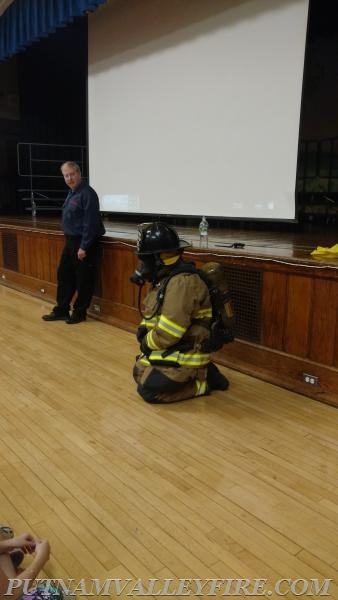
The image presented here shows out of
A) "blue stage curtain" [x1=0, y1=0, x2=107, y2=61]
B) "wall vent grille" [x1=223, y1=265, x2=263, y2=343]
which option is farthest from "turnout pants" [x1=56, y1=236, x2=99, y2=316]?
"blue stage curtain" [x1=0, y1=0, x2=107, y2=61]

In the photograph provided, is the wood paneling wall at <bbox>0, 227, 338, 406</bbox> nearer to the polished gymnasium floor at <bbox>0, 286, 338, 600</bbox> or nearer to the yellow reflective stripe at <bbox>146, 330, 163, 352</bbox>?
the polished gymnasium floor at <bbox>0, 286, 338, 600</bbox>

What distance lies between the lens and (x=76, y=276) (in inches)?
165

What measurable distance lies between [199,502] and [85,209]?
8.97 ft

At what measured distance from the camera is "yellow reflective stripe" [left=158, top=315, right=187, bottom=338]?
2.34 metres

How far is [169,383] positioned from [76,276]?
2026 mm

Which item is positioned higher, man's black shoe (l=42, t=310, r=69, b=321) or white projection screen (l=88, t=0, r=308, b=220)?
white projection screen (l=88, t=0, r=308, b=220)

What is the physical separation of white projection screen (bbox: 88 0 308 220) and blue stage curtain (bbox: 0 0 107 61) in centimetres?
65

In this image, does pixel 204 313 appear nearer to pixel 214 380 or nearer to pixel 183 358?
pixel 183 358

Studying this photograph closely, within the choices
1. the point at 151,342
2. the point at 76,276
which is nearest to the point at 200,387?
the point at 151,342

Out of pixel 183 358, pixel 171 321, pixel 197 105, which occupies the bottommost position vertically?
pixel 183 358

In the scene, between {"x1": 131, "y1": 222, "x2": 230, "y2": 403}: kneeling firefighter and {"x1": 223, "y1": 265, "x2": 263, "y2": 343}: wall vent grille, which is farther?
{"x1": 223, "y1": 265, "x2": 263, "y2": 343}: wall vent grille

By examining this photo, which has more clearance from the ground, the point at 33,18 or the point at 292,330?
the point at 33,18

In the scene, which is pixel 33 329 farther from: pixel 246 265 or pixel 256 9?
pixel 256 9

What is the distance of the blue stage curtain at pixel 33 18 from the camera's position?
4.53 meters
